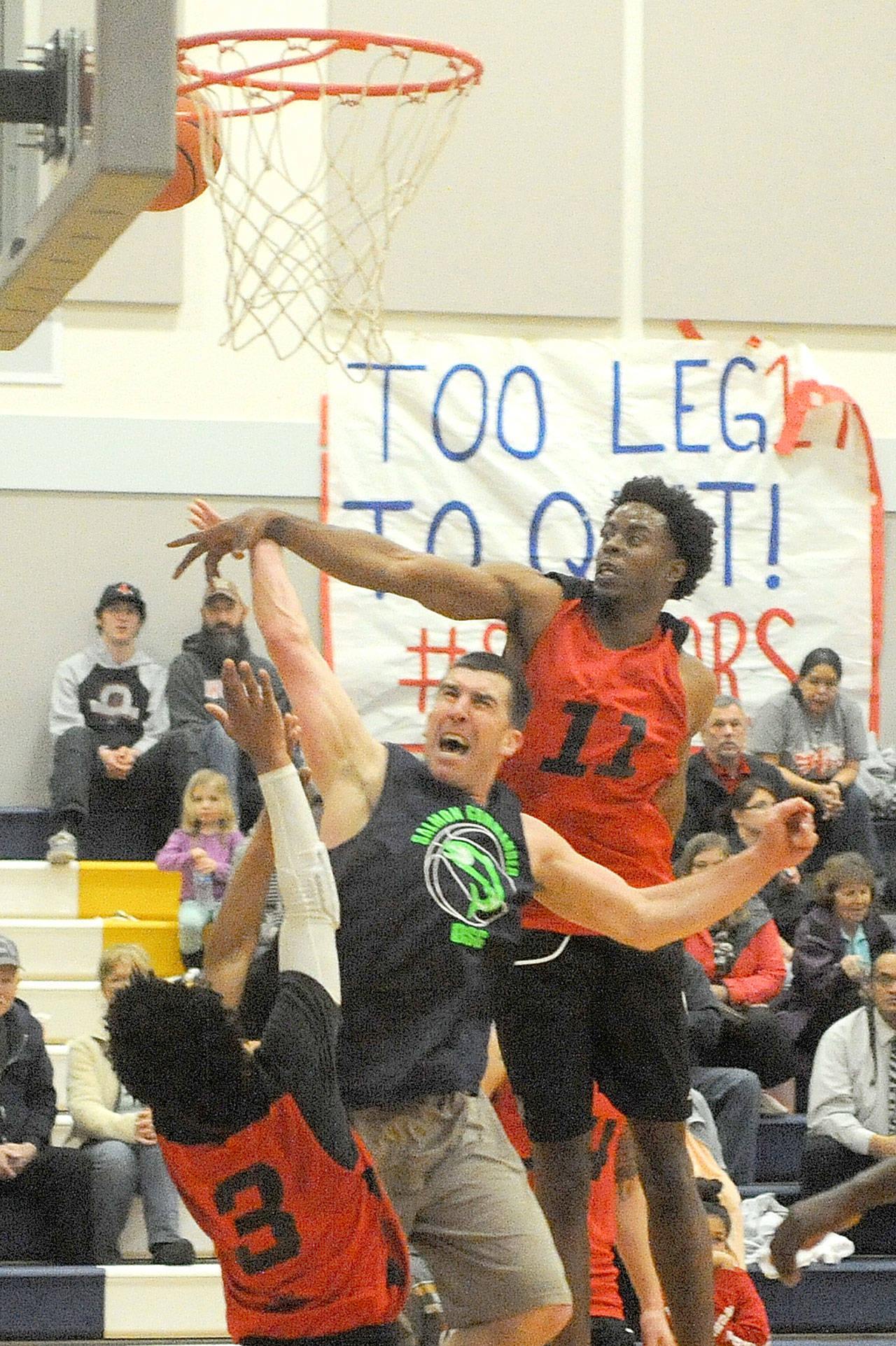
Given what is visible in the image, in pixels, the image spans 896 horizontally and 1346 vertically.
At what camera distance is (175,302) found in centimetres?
1095

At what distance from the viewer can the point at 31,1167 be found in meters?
7.19

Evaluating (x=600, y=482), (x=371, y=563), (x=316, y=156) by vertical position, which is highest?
(x=316, y=156)

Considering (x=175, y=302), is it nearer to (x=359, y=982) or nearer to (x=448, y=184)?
(x=448, y=184)

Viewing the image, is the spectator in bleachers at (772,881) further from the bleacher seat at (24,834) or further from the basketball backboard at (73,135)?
the basketball backboard at (73,135)

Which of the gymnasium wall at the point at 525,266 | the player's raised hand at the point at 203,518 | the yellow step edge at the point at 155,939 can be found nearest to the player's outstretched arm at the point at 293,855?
the player's raised hand at the point at 203,518

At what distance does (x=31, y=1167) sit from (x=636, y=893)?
358 centimetres

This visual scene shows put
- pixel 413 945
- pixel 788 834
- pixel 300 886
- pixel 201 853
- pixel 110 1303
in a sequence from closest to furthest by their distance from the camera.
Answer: pixel 300 886 < pixel 413 945 < pixel 788 834 < pixel 110 1303 < pixel 201 853

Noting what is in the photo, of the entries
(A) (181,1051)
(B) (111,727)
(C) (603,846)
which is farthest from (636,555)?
(B) (111,727)

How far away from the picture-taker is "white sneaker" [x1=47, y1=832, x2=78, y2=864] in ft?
30.2

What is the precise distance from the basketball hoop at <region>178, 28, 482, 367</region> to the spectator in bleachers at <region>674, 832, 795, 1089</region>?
267 cm

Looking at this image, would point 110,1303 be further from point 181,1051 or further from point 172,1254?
point 181,1051

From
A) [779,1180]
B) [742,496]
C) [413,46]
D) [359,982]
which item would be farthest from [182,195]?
[742,496]

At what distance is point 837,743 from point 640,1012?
5981 mm

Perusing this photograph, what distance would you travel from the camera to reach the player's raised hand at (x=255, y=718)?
3496 millimetres
